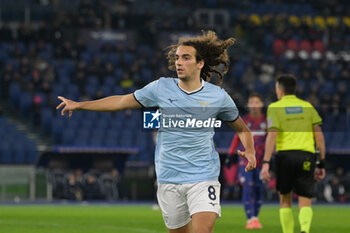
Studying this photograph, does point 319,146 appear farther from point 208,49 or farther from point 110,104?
point 110,104

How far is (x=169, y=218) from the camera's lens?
675cm

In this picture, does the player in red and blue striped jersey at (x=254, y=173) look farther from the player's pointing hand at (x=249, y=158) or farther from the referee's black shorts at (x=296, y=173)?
the player's pointing hand at (x=249, y=158)

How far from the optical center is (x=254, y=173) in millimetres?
14188

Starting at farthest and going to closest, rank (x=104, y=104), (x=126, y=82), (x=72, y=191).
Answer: (x=126, y=82)
(x=72, y=191)
(x=104, y=104)

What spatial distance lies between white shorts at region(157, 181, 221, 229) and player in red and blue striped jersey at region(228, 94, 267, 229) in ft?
23.4

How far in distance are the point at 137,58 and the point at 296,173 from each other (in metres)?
21.5

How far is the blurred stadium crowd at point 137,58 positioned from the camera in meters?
27.6

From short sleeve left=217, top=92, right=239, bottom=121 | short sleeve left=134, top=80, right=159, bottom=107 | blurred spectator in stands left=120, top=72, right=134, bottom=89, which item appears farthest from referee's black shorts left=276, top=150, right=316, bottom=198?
blurred spectator in stands left=120, top=72, right=134, bottom=89

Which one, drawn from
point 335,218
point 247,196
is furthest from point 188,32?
point 247,196

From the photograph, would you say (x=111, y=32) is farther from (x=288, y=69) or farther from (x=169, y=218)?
(x=169, y=218)

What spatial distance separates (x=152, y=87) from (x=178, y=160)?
25.7 inches

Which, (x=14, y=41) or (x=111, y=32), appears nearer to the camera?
(x=14, y=41)

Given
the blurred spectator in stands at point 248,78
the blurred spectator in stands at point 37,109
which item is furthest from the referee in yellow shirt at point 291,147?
the blurred spectator in stands at point 248,78

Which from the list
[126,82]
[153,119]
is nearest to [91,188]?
[126,82]
